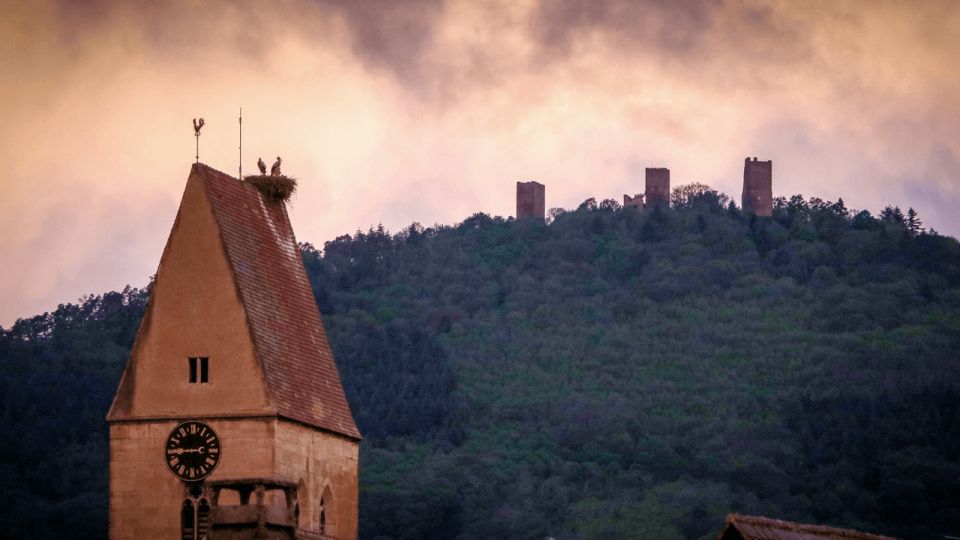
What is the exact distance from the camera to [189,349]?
58125mm

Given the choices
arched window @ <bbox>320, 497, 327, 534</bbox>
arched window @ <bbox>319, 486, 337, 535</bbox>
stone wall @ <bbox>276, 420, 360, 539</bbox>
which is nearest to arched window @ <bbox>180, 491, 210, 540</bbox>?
stone wall @ <bbox>276, 420, 360, 539</bbox>

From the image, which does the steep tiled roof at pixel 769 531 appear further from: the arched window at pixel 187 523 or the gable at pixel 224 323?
the arched window at pixel 187 523

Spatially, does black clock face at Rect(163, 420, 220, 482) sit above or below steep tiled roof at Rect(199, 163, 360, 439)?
below

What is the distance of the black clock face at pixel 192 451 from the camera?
2272 inches

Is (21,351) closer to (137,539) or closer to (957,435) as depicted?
(957,435)

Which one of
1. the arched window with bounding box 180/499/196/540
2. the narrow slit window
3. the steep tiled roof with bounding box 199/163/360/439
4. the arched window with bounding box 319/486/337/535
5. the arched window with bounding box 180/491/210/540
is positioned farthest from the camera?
the arched window with bounding box 319/486/337/535

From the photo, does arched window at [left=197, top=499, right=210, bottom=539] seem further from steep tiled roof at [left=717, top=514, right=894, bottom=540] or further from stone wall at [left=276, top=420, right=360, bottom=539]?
steep tiled roof at [left=717, top=514, right=894, bottom=540]

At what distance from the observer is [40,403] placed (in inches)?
6457

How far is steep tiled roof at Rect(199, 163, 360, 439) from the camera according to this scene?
59.0 metres

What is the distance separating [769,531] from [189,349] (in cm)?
1605

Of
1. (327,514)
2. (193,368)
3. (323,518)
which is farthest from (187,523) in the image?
(327,514)

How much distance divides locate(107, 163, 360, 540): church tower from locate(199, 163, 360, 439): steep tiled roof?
0.18ft

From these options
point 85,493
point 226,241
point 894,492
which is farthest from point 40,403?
point 226,241

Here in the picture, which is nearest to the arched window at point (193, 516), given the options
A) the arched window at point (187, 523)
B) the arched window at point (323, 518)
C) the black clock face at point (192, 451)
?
the arched window at point (187, 523)
